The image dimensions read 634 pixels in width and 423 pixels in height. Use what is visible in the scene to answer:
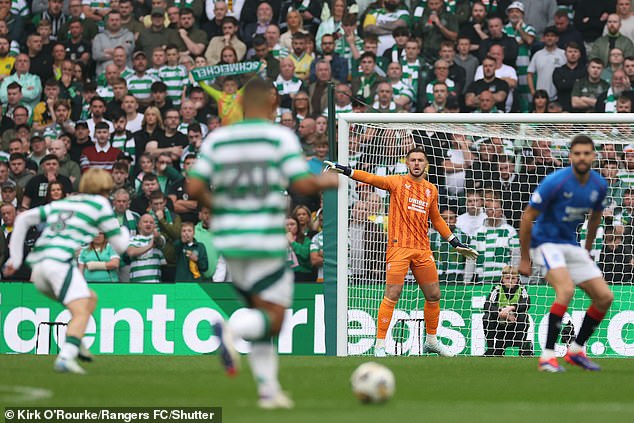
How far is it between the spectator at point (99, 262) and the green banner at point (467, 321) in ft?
12.0

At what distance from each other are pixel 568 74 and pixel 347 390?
428 inches

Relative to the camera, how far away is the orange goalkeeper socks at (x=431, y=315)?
556 inches

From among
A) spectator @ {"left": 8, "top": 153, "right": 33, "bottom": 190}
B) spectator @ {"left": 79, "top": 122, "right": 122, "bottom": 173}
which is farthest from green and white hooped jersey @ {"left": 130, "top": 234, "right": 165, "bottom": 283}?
spectator @ {"left": 8, "top": 153, "right": 33, "bottom": 190}

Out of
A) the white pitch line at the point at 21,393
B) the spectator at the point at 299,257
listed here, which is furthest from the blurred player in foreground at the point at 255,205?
the spectator at the point at 299,257

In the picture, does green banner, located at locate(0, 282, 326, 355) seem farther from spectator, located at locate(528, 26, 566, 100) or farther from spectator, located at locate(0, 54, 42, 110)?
spectator, located at locate(528, 26, 566, 100)

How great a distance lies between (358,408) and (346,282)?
6969 millimetres

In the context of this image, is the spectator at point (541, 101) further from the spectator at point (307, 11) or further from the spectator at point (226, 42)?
the spectator at point (226, 42)

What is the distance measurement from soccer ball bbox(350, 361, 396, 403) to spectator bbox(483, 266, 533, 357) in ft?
25.6

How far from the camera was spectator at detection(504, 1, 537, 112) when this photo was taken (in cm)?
1928

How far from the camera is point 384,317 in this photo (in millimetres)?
14008

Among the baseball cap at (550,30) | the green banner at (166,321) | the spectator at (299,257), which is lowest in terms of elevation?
the green banner at (166,321)

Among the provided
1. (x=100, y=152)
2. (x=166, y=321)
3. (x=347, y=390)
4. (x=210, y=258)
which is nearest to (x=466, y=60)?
(x=210, y=258)

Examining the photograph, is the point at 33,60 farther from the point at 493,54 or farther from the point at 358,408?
the point at 358,408

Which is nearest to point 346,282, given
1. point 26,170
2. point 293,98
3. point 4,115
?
point 293,98
